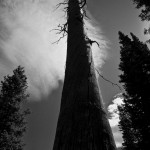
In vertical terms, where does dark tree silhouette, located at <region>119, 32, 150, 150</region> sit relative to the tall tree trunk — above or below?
above

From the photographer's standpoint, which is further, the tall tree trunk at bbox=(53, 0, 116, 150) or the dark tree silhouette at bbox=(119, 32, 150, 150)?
the dark tree silhouette at bbox=(119, 32, 150, 150)

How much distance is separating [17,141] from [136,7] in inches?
572

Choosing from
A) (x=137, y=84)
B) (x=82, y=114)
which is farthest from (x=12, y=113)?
(x=82, y=114)

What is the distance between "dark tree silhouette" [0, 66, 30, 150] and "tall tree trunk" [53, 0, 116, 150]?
13.1m

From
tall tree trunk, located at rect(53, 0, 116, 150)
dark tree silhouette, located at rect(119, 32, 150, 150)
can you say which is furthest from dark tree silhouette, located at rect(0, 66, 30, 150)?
tall tree trunk, located at rect(53, 0, 116, 150)

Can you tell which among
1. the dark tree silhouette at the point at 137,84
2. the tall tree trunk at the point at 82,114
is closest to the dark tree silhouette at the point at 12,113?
the dark tree silhouette at the point at 137,84

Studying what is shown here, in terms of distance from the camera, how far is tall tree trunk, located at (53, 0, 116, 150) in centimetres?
135

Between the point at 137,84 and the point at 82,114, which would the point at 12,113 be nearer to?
the point at 137,84

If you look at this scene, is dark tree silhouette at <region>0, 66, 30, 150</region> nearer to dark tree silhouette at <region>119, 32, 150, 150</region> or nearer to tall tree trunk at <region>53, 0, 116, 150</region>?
dark tree silhouette at <region>119, 32, 150, 150</region>

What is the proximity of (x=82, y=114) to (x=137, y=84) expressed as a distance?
14407mm

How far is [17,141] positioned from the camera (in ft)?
46.1

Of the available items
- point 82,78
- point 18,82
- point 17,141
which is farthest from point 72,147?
point 18,82

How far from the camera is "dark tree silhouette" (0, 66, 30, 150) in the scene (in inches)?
526

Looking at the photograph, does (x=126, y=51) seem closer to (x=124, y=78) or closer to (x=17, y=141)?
(x=124, y=78)
